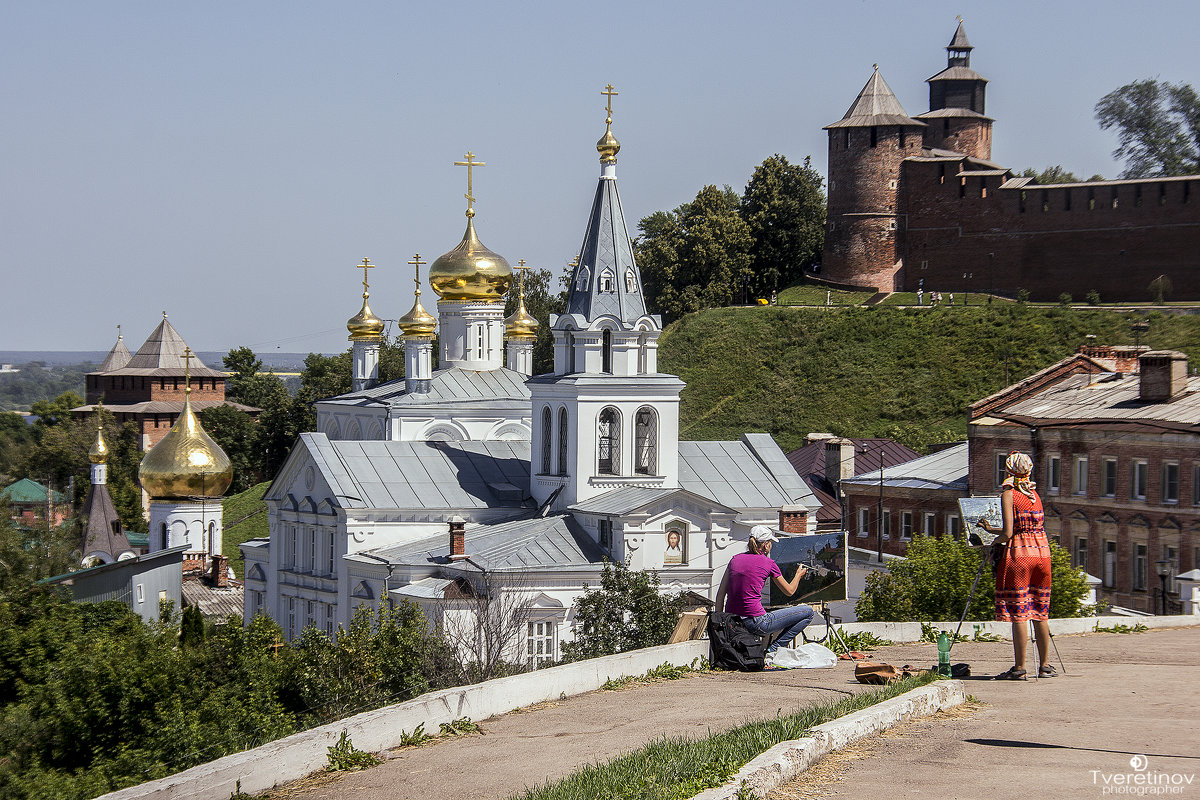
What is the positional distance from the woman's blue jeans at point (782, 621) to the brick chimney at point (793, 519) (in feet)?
56.2

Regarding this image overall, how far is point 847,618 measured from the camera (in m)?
22.0

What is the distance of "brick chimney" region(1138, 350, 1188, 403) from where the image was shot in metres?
25.1

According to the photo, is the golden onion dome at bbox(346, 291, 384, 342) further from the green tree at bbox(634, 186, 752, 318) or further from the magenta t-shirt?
the magenta t-shirt

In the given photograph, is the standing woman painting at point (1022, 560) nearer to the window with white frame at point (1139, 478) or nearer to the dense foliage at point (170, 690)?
the dense foliage at point (170, 690)

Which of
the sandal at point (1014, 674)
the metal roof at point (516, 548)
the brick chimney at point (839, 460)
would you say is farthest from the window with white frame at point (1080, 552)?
the sandal at point (1014, 674)

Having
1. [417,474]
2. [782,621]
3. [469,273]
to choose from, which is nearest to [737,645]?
[782,621]

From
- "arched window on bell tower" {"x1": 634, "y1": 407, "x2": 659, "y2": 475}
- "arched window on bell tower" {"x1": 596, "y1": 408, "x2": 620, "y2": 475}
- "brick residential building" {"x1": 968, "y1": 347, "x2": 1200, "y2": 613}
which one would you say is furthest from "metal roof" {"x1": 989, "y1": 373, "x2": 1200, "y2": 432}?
"arched window on bell tower" {"x1": 596, "y1": 408, "x2": 620, "y2": 475}

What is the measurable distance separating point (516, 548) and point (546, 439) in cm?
334

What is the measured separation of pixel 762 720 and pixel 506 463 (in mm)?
19864

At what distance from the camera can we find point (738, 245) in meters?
58.3

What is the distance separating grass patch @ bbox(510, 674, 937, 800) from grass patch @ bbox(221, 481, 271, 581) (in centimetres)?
3312

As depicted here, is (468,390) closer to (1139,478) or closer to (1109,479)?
(1109,479)

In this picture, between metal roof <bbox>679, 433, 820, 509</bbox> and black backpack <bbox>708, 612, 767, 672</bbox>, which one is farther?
metal roof <bbox>679, 433, 820, 509</bbox>

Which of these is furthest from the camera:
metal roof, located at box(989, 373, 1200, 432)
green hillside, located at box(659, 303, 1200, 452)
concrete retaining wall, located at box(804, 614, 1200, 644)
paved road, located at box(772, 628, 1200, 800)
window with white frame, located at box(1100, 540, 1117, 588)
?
green hillside, located at box(659, 303, 1200, 452)
